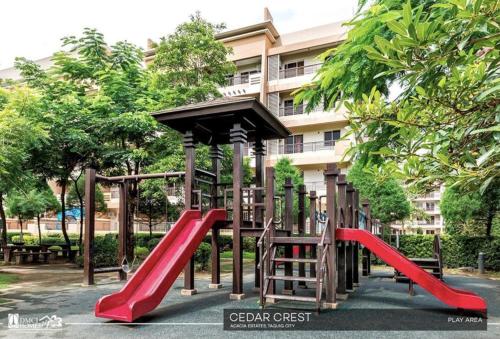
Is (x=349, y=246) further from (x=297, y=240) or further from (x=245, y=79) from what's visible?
(x=245, y=79)

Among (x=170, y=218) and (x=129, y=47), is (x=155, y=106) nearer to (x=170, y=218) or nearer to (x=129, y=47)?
(x=129, y=47)

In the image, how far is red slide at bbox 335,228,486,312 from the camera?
254 inches

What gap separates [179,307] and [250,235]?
191cm

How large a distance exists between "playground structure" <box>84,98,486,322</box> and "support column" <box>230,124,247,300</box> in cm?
2

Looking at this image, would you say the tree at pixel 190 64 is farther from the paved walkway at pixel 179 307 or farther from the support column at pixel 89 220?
the paved walkway at pixel 179 307

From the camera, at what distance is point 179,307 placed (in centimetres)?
711

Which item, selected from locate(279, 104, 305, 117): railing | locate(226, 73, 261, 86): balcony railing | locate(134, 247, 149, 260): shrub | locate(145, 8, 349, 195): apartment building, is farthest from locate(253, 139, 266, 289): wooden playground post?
locate(226, 73, 261, 86): balcony railing

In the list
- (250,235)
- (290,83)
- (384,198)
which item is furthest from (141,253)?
(290,83)

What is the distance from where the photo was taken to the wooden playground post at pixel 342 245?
777 centimetres

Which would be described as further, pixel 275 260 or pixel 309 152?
pixel 309 152

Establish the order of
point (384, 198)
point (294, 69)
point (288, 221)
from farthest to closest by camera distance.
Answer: point (294, 69) → point (384, 198) → point (288, 221)

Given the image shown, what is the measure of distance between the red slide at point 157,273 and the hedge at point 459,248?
1226 cm

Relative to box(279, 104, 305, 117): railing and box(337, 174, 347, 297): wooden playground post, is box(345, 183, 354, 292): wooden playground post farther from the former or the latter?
box(279, 104, 305, 117): railing

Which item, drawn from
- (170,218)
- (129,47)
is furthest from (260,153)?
(170,218)
